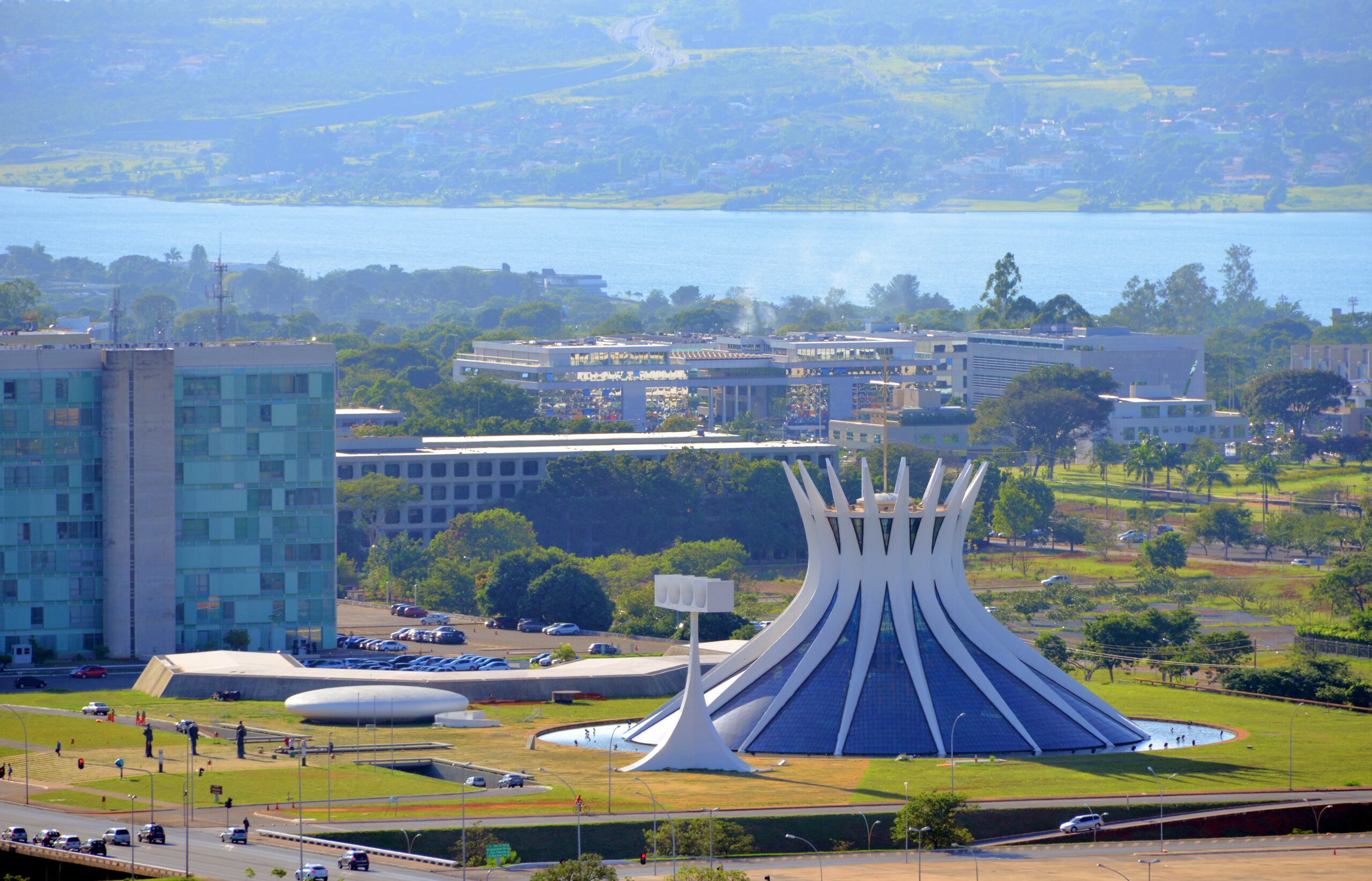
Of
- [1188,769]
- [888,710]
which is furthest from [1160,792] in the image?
[888,710]

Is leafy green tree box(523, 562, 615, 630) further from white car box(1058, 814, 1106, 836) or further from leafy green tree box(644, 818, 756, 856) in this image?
white car box(1058, 814, 1106, 836)

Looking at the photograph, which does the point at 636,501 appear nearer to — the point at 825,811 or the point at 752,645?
the point at 752,645

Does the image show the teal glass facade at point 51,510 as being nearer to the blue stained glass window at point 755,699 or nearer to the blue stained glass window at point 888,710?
the blue stained glass window at point 755,699

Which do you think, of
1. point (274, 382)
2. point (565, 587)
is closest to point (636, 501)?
point (565, 587)

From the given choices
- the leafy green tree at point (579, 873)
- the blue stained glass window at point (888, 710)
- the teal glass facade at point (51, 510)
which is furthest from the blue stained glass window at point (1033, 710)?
the teal glass facade at point (51, 510)

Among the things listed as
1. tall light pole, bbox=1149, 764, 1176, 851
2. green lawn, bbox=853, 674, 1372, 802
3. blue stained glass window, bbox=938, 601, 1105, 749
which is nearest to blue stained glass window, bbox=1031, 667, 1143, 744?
blue stained glass window, bbox=938, 601, 1105, 749
